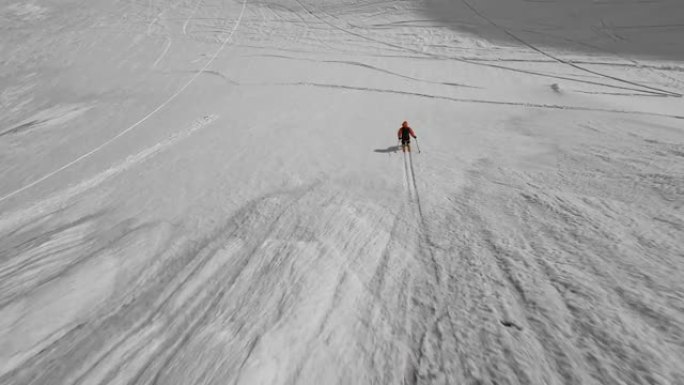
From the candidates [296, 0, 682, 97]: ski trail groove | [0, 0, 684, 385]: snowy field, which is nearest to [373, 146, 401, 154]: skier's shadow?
[0, 0, 684, 385]: snowy field

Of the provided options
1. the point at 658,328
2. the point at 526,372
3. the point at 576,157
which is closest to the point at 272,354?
the point at 526,372

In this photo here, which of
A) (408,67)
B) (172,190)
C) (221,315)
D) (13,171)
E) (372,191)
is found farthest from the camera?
(408,67)

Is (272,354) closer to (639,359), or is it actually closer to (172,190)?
(639,359)

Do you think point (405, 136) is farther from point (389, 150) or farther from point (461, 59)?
point (461, 59)

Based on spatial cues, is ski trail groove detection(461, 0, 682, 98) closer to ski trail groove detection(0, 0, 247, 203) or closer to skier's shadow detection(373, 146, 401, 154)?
skier's shadow detection(373, 146, 401, 154)

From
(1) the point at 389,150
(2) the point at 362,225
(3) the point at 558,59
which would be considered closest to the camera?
(2) the point at 362,225

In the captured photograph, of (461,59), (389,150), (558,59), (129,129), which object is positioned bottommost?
(129,129)

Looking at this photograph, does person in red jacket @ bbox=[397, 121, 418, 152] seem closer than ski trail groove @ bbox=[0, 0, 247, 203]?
Yes

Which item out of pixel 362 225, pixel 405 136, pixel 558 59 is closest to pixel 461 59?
pixel 558 59

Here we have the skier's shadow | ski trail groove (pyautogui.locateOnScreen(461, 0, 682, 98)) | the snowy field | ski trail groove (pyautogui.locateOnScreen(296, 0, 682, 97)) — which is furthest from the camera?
Result: ski trail groove (pyautogui.locateOnScreen(296, 0, 682, 97))
